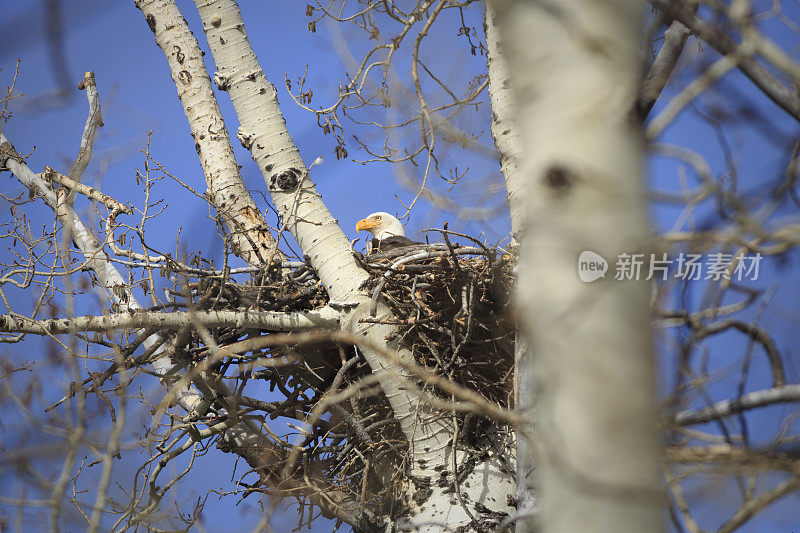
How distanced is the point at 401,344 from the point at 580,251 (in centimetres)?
268

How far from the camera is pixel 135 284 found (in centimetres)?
402

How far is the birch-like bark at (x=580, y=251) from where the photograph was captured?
1022 millimetres

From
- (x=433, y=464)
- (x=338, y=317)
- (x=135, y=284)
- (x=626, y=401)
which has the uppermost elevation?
(x=135, y=284)

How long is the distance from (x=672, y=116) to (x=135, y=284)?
11.2ft

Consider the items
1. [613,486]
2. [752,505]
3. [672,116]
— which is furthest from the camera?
[752,505]

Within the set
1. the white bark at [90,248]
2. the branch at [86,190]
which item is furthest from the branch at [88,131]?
the white bark at [90,248]

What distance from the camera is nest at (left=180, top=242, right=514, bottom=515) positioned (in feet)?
12.0

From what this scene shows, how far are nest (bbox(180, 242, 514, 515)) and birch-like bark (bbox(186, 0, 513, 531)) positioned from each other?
0.10 meters

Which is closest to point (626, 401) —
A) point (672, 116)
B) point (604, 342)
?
point (604, 342)

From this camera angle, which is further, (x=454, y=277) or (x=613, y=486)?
(x=454, y=277)

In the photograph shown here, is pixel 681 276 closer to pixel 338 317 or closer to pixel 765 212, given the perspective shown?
pixel 765 212

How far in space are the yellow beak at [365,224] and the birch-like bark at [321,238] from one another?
268cm

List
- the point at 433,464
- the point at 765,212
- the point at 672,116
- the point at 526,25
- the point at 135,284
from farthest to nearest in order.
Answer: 1. the point at 135,284
2. the point at 433,464
3. the point at 765,212
4. the point at 672,116
5. the point at 526,25

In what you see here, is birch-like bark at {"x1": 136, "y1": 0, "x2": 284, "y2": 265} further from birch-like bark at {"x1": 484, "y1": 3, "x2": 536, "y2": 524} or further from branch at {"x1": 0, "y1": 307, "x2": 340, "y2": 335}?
birch-like bark at {"x1": 484, "y1": 3, "x2": 536, "y2": 524}
